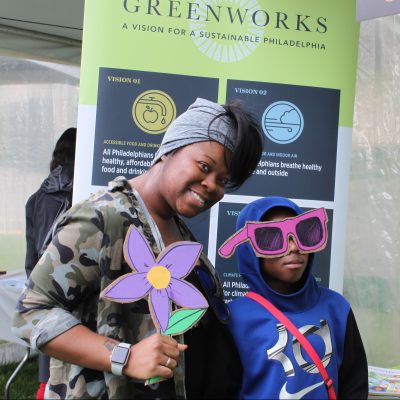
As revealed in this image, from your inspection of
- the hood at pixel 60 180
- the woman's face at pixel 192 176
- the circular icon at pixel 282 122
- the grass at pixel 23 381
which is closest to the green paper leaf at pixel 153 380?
the woman's face at pixel 192 176

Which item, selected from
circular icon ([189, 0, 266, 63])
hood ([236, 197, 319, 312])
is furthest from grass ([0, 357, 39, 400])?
hood ([236, 197, 319, 312])

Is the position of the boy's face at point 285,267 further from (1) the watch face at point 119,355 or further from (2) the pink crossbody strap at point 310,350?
(1) the watch face at point 119,355

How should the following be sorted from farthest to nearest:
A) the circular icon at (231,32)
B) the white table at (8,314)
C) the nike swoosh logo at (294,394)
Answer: the white table at (8,314)
the circular icon at (231,32)
the nike swoosh logo at (294,394)

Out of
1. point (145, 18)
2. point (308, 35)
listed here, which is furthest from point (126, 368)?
point (308, 35)

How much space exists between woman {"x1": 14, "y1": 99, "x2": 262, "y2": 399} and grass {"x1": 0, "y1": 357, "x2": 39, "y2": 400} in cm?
297

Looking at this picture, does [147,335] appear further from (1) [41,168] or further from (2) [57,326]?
(1) [41,168]

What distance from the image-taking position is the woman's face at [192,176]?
1104 mm

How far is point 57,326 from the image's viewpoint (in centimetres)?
97

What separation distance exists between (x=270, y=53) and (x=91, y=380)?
5.20 ft

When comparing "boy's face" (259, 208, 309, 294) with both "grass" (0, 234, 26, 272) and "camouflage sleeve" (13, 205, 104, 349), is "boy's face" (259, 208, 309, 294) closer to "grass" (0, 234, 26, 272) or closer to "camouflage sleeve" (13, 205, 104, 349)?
"camouflage sleeve" (13, 205, 104, 349)

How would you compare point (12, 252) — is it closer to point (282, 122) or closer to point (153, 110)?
point (153, 110)

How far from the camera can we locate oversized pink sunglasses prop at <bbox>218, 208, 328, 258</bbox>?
1379 mm

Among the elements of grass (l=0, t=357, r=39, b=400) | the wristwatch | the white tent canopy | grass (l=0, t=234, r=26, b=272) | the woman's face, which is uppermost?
the white tent canopy

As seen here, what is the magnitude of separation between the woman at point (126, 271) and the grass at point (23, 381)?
2.97 metres
